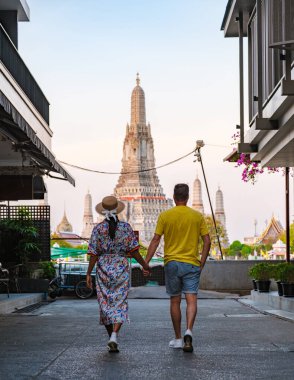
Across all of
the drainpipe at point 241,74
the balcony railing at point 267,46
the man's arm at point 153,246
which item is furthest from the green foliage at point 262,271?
the man's arm at point 153,246

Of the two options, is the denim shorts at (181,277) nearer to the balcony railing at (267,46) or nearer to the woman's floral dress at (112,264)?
the woman's floral dress at (112,264)

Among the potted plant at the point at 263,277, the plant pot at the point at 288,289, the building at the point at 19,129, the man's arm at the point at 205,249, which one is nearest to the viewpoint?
the man's arm at the point at 205,249

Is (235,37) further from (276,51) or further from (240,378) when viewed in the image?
(240,378)

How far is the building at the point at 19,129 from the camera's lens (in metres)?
18.5

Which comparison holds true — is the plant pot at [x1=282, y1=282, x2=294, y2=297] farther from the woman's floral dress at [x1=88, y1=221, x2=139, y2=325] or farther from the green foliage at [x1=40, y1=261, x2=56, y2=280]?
the green foliage at [x1=40, y1=261, x2=56, y2=280]

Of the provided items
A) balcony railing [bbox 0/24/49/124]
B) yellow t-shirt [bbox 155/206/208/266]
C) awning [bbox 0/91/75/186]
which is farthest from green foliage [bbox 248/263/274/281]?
yellow t-shirt [bbox 155/206/208/266]

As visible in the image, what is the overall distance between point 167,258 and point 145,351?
1087mm

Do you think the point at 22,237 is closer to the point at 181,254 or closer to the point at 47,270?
the point at 47,270

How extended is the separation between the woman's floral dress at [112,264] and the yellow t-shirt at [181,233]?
391 millimetres

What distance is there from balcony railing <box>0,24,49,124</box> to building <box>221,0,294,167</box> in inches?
199

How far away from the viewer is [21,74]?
23.8m

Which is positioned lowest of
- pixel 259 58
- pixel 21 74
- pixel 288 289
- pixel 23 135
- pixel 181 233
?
pixel 288 289

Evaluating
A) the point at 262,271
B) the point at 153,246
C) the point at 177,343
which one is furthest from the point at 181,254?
the point at 262,271

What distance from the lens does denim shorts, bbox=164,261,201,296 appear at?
10.6 m
